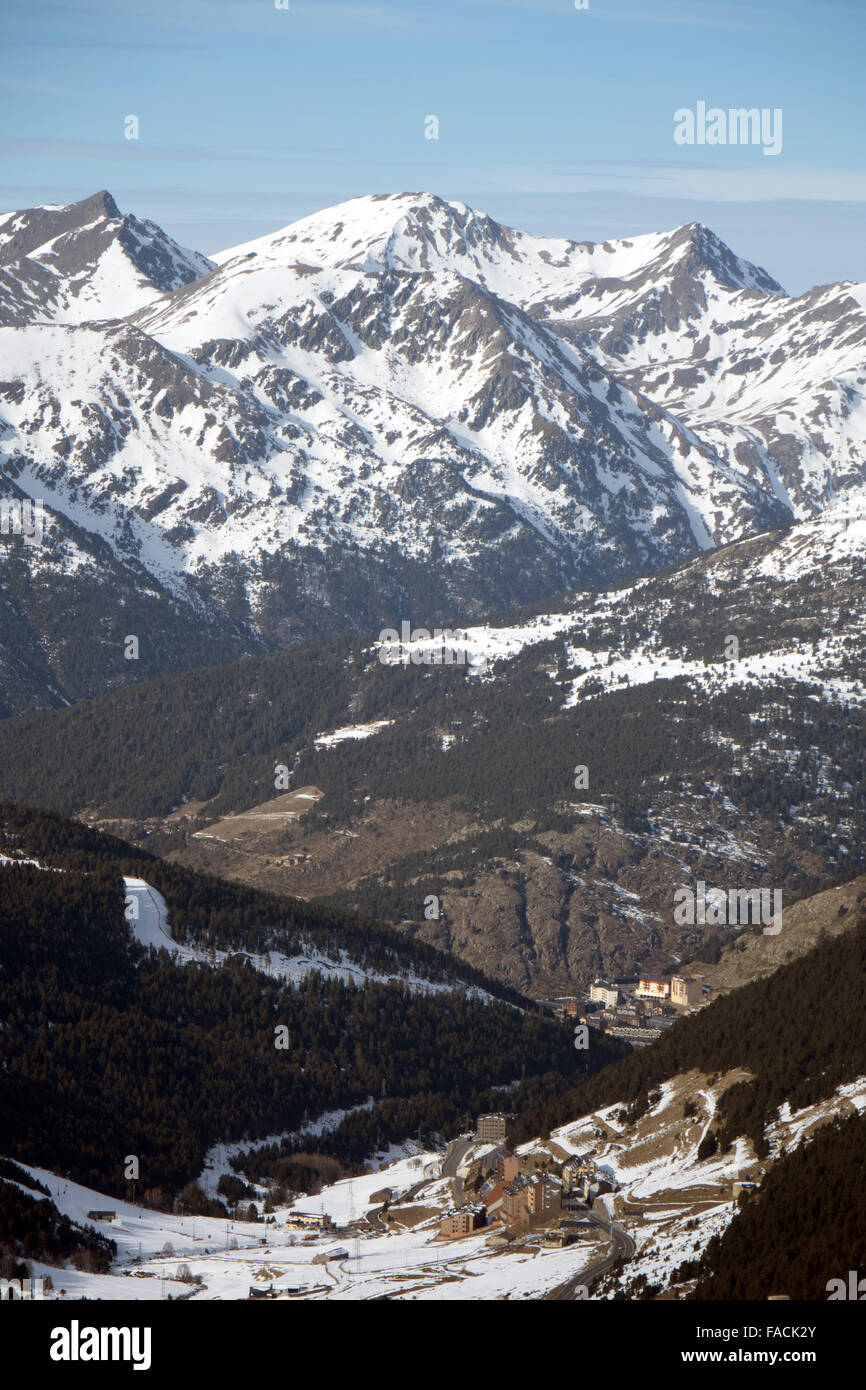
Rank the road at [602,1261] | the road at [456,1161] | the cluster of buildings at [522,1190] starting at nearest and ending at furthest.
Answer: the road at [602,1261], the cluster of buildings at [522,1190], the road at [456,1161]

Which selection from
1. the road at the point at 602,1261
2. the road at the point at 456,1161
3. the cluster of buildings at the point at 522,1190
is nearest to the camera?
the road at the point at 602,1261

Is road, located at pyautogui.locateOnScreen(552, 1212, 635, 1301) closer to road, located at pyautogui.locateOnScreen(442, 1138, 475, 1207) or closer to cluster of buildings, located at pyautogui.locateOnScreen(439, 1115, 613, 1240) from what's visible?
cluster of buildings, located at pyautogui.locateOnScreen(439, 1115, 613, 1240)

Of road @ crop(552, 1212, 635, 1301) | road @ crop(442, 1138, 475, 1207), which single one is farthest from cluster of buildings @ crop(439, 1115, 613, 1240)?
road @ crop(552, 1212, 635, 1301)

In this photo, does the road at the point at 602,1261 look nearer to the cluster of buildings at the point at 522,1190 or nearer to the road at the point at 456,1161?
the cluster of buildings at the point at 522,1190

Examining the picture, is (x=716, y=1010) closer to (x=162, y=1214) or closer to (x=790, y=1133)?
(x=790, y=1133)

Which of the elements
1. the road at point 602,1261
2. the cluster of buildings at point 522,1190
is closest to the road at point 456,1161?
the cluster of buildings at point 522,1190

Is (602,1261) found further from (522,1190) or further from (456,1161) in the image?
(456,1161)

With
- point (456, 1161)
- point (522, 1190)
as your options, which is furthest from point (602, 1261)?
point (456, 1161)
